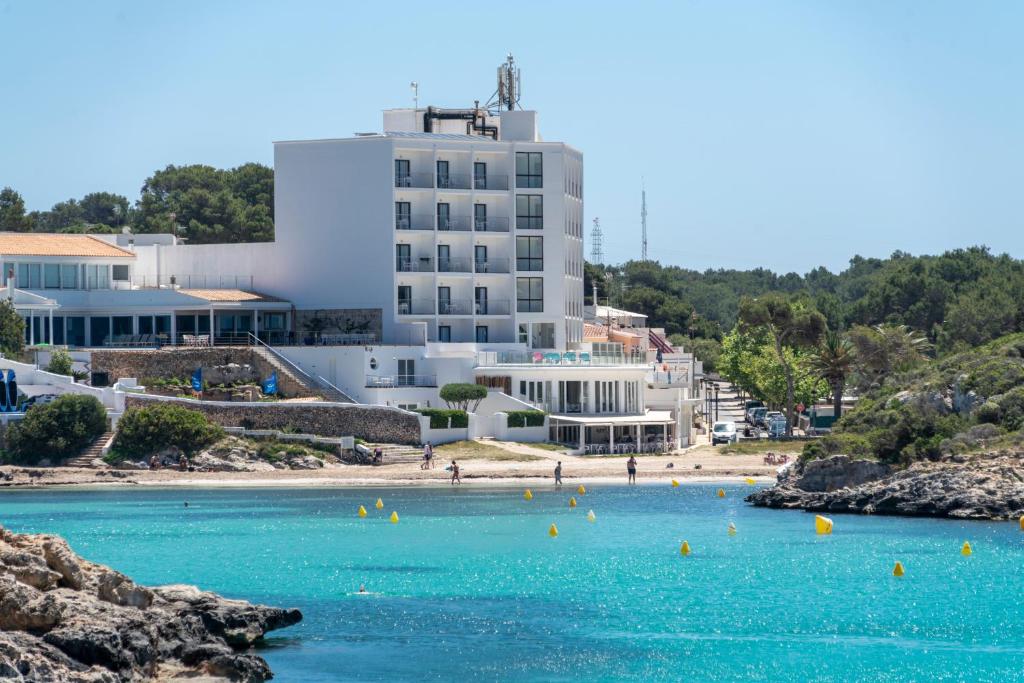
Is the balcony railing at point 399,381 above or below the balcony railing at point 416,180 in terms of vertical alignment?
below

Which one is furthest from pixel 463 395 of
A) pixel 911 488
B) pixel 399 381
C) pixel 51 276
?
pixel 911 488

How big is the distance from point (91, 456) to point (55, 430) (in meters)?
1.92

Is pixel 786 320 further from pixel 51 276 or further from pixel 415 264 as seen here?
pixel 51 276

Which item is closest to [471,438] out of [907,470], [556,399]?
[556,399]

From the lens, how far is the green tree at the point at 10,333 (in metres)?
80.6

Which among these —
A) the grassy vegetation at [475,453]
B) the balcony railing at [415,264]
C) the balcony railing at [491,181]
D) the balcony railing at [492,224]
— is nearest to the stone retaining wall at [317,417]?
the grassy vegetation at [475,453]

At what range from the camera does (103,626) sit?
2900 centimetres

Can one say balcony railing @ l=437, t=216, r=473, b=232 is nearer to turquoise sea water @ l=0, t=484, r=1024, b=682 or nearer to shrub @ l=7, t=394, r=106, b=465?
shrub @ l=7, t=394, r=106, b=465

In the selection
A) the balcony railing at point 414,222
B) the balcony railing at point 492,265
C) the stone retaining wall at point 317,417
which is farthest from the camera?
the balcony railing at point 492,265

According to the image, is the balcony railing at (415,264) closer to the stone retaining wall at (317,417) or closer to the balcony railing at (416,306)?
the balcony railing at (416,306)

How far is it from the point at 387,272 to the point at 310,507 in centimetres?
2713

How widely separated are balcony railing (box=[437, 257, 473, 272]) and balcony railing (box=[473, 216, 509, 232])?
189cm

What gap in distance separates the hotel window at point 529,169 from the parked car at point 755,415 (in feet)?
74.7

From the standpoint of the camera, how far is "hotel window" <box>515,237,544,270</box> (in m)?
93.2
